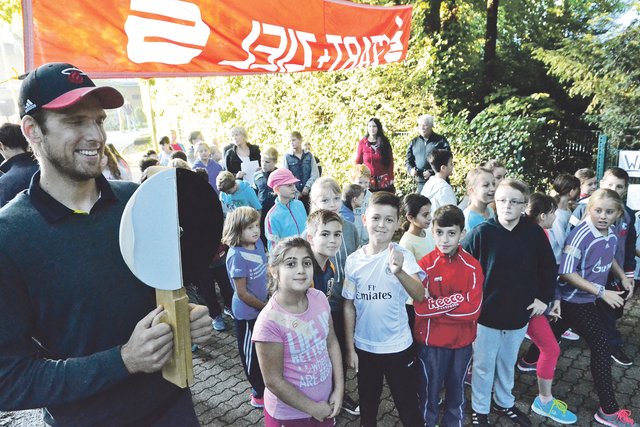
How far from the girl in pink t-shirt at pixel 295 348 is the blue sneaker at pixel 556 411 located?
1.86 m

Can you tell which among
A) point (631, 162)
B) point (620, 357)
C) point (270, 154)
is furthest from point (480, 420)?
point (270, 154)

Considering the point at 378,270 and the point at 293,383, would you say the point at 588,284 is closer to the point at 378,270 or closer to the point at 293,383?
the point at 378,270

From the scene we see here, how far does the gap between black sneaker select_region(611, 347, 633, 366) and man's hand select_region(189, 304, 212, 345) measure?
13.7ft

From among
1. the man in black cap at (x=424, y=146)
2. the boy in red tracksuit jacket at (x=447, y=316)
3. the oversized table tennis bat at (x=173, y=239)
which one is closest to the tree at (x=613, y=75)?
the man in black cap at (x=424, y=146)

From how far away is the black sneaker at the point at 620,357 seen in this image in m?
3.98

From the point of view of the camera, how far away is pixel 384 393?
3723 millimetres

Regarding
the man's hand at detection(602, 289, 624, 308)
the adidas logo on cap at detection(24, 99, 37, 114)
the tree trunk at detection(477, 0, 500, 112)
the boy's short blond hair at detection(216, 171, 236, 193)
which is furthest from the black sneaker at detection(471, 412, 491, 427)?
the tree trunk at detection(477, 0, 500, 112)

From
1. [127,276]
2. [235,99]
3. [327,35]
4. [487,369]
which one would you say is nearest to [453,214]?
[487,369]

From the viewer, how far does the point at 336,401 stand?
242cm

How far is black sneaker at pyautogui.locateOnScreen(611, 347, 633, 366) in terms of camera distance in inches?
157

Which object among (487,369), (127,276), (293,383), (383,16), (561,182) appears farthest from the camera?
(383,16)

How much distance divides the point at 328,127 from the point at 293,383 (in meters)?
8.53

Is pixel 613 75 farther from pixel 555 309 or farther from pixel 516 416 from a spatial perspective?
pixel 516 416

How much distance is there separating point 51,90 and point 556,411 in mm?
3813
